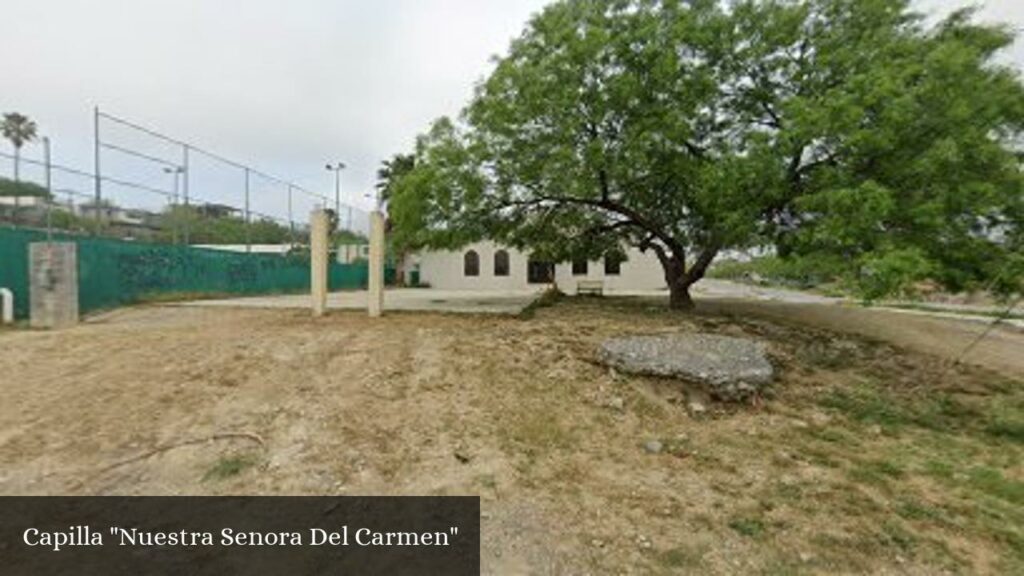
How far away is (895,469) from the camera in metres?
6.16

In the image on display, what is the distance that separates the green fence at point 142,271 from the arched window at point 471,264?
13139 mm

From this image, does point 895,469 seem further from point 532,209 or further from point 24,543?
point 532,209

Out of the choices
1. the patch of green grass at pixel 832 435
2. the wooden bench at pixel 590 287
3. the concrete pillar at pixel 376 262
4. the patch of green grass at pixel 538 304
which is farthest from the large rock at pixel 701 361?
the wooden bench at pixel 590 287

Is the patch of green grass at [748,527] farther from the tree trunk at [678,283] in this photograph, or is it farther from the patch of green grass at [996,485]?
the tree trunk at [678,283]

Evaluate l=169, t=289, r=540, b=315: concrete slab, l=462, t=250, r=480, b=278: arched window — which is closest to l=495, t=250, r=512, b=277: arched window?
l=462, t=250, r=480, b=278: arched window

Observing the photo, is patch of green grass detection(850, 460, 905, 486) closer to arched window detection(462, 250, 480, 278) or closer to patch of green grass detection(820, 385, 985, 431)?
patch of green grass detection(820, 385, 985, 431)

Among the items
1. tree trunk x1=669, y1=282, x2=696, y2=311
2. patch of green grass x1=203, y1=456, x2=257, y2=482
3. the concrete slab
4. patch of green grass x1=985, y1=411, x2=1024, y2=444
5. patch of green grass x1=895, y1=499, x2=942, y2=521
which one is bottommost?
patch of green grass x1=895, y1=499, x2=942, y2=521

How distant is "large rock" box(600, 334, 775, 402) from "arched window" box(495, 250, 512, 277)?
28201 mm

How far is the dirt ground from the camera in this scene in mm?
4699

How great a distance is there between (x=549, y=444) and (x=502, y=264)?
104ft

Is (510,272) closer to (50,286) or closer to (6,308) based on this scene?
(50,286)

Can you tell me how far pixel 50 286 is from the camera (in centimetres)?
1229

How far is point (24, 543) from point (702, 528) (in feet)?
15.9

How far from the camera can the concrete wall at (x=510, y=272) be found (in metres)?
36.6
